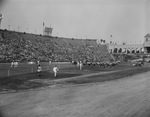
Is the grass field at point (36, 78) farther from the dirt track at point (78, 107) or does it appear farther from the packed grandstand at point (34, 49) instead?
the packed grandstand at point (34, 49)

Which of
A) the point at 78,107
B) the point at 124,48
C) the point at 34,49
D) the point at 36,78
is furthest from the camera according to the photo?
the point at 124,48

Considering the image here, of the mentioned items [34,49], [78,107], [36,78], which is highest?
[34,49]

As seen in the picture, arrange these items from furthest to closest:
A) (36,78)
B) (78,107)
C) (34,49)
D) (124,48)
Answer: (124,48) → (34,49) → (36,78) → (78,107)

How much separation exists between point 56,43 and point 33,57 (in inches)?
831

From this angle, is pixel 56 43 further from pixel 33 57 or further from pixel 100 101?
pixel 100 101

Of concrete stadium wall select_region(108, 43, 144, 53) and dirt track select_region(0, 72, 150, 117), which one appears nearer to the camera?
dirt track select_region(0, 72, 150, 117)

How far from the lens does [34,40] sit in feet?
215

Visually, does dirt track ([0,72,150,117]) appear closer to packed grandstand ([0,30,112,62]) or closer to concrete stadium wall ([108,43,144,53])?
packed grandstand ([0,30,112,62])

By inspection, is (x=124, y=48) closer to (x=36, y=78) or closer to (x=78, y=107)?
(x=36, y=78)

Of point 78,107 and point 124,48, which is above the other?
point 124,48

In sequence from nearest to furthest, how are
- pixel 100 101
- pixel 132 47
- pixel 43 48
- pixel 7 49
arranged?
pixel 100 101, pixel 7 49, pixel 43 48, pixel 132 47

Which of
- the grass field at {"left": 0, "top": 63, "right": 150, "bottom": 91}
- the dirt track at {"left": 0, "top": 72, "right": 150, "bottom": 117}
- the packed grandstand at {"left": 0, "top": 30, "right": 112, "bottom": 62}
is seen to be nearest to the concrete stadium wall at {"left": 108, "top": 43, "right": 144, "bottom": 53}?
the packed grandstand at {"left": 0, "top": 30, "right": 112, "bottom": 62}

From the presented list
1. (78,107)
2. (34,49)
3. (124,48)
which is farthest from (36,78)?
(124,48)

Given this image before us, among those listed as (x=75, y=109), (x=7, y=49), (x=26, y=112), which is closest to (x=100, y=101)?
(x=75, y=109)
